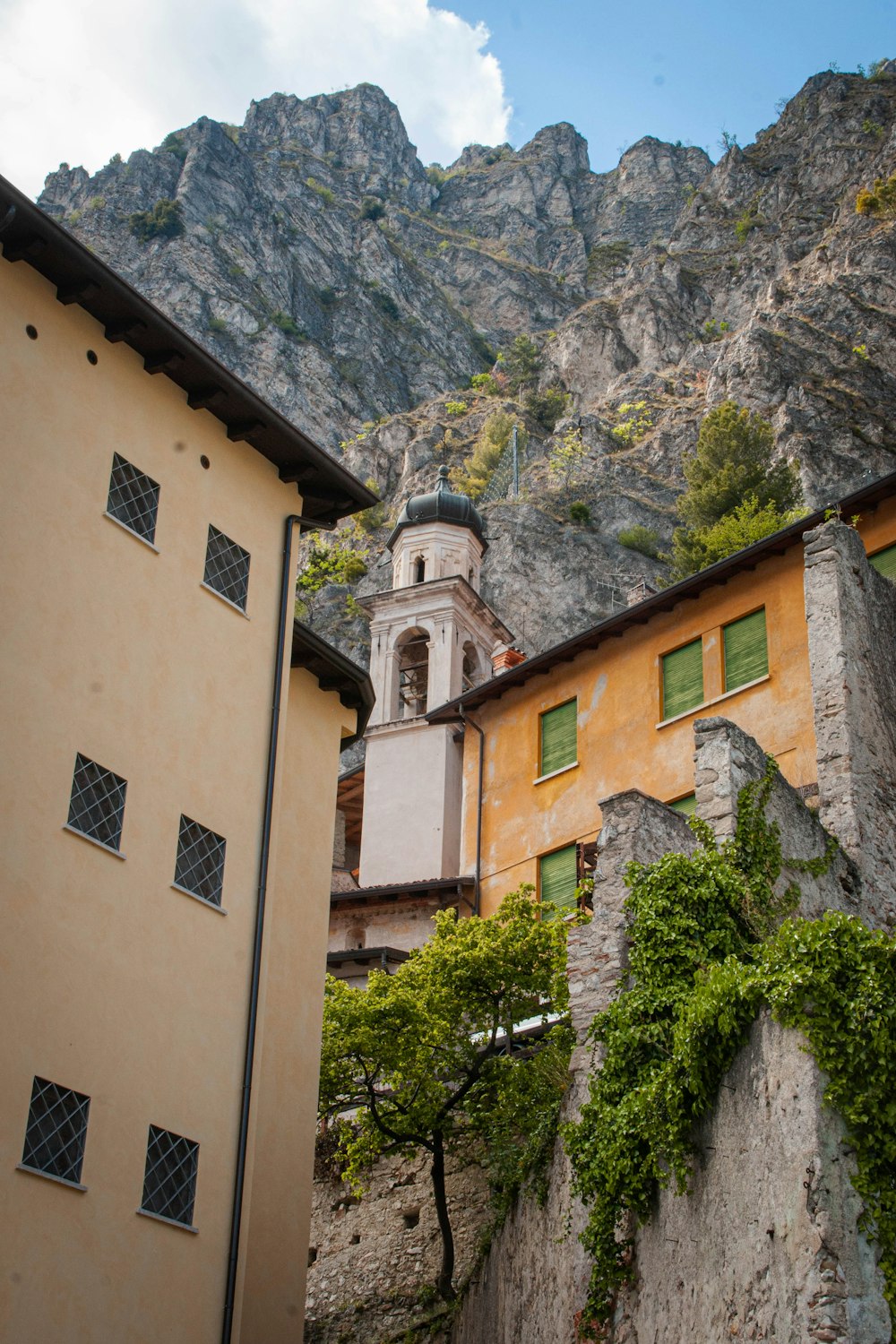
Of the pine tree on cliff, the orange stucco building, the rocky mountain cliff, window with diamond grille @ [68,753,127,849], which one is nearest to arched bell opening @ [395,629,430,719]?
the orange stucco building

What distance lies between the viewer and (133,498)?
1675 cm

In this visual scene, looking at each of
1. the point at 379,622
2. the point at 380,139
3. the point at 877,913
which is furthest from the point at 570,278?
the point at 877,913

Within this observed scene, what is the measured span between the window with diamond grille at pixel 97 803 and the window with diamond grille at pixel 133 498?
114 inches

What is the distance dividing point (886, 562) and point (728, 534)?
74.4 ft

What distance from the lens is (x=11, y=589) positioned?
14758mm

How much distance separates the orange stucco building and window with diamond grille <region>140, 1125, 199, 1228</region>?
12.3 meters

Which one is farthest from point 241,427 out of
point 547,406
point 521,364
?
point 521,364

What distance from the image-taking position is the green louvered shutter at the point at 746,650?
89.3ft

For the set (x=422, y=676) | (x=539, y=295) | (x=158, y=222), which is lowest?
(x=422, y=676)

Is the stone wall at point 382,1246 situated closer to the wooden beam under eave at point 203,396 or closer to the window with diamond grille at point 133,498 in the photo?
the window with diamond grille at point 133,498

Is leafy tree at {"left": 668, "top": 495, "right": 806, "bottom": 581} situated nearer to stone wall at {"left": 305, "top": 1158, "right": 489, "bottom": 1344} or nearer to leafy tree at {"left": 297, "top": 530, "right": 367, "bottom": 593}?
leafy tree at {"left": 297, "top": 530, "right": 367, "bottom": 593}

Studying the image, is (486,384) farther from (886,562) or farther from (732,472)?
(886,562)

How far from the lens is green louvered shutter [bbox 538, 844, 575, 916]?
99.4 ft

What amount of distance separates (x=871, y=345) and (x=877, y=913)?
5616 cm
